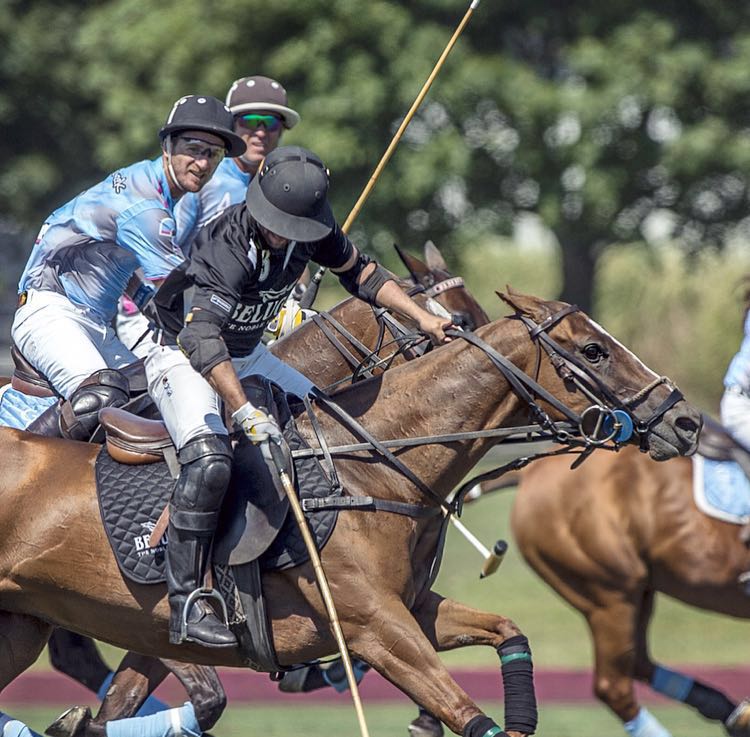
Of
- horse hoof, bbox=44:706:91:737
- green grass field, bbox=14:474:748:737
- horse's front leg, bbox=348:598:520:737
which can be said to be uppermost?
horse's front leg, bbox=348:598:520:737

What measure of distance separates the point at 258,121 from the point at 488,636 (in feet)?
9.05

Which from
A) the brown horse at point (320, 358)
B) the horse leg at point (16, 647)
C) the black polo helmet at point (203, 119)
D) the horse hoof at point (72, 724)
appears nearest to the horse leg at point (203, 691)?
the brown horse at point (320, 358)

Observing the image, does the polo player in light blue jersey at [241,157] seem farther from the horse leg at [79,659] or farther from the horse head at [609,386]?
the horse head at [609,386]

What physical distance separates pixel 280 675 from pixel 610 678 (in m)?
3.21

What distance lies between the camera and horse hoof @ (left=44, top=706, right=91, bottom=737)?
619cm

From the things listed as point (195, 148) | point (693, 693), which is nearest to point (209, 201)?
point (195, 148)

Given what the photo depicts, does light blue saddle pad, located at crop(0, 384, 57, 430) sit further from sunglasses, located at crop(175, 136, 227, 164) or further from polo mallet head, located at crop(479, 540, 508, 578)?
polo mallet head, located at crop(479, 540, 508, 578)

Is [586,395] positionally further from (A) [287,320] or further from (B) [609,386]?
(A) [287,320]

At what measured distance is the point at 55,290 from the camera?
6203 millimetres

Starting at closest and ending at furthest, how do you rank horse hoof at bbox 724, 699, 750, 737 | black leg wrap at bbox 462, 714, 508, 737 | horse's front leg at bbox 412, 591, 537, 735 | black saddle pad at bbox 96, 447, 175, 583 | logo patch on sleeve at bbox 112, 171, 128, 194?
black leg wrap at bbox 462, 714, 508, 737 < black saddle pad at bbox 96, 447, 175, 583 < horse's front leg at bbox 412, 591, 537, 735 < logo patch on sleeve at bbox 112, 171, 128, 194 < horse hoof at bbox 724, 699, 750, 737

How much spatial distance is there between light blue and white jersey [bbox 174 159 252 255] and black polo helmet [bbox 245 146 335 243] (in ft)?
4.63

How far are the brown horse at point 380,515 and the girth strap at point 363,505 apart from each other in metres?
0.03

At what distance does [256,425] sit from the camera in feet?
15.9

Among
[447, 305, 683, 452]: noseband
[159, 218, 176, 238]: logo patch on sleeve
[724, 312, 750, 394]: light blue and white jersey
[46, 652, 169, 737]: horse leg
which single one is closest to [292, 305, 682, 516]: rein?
[447, 305, 683, 452]: noseband
